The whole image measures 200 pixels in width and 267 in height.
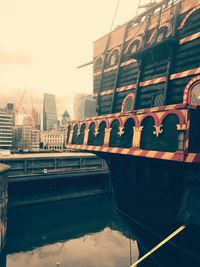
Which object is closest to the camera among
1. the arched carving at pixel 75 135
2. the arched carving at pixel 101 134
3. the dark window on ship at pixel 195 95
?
the dark window on ship at pixel 195 95

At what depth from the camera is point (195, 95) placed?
24.9 ft

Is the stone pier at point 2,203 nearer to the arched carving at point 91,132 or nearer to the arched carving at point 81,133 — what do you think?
the arched carving at point 81,133

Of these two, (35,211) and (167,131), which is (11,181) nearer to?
(35,211)

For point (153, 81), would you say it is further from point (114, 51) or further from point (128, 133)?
point (114, 51)

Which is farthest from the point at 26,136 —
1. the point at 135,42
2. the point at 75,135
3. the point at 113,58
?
the point at 135,42

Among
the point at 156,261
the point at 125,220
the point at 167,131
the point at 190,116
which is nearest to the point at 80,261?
the point at 125,220

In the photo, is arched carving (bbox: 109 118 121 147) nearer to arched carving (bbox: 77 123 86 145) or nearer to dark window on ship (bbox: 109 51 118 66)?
arched carving (bbox: 77 123 86 145)

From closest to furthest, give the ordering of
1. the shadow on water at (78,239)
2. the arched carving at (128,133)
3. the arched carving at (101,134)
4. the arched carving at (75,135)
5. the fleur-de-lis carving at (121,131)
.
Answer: the arched carving at (128,133)
the fleur-de-lis carving at (121,131)
the arched carving at (101,134)
the shadow on water at (78,239)
the arched carving at (75,135)

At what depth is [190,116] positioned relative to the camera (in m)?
5.43

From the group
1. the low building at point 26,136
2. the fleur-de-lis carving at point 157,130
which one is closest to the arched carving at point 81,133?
the fleur-de-lis carving at point 157,130

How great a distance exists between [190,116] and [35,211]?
603 inches

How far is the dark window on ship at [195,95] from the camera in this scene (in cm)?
751

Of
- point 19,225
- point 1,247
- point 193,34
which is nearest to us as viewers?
point 193,34

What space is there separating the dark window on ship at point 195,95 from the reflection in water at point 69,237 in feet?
20.5
